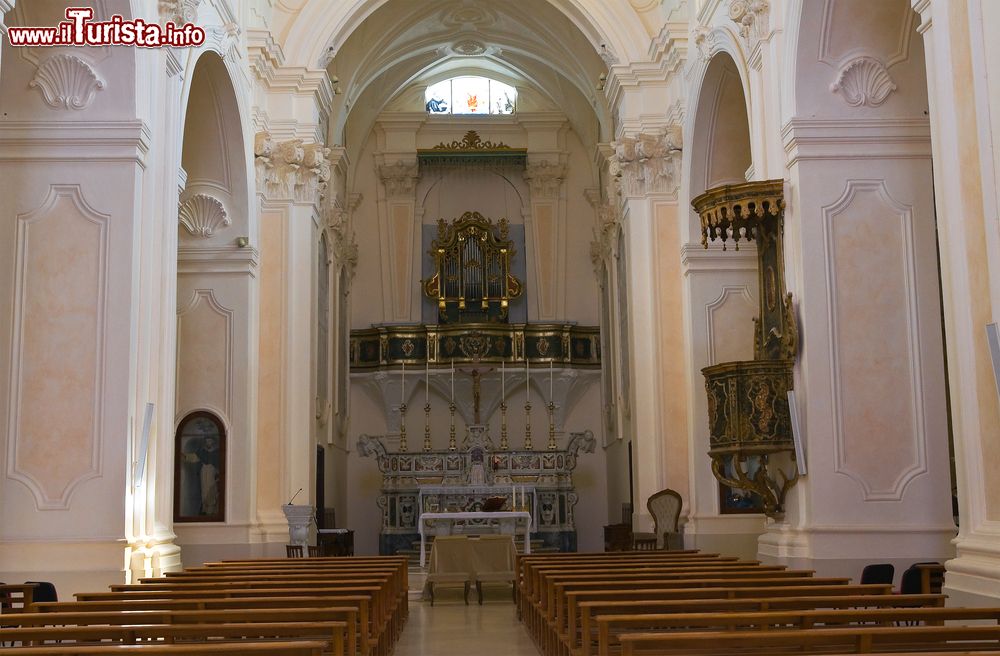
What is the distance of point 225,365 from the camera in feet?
45.5

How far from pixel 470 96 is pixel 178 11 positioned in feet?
47.4

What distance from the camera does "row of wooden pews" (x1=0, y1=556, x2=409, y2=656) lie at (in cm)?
454

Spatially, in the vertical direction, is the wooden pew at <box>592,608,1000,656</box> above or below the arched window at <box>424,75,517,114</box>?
below

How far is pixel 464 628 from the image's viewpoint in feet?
31.4

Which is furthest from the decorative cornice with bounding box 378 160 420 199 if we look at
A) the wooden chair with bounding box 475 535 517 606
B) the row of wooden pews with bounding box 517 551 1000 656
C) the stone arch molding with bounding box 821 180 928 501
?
the row of wooden pews with bounding box 517 551 1000 656

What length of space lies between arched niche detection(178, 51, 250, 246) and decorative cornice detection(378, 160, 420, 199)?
Answer: 31.1 feet

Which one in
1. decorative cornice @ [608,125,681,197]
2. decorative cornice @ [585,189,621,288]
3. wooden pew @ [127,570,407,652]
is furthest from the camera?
decorative cornice @ [585,189,621,288]

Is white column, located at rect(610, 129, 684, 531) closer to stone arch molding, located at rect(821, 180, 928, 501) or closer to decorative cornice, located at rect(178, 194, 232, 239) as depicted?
decorative cornice, located at rect(178, 194, 232, 239)

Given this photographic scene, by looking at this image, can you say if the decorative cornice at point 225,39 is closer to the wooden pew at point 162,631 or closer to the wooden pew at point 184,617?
the wooden pew at point 184,617

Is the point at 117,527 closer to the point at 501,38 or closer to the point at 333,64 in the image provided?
the point at 333,64

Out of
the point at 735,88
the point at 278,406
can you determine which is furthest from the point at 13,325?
the point at 735,88

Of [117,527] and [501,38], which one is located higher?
[501,38]

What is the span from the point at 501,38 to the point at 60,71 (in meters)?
13.2

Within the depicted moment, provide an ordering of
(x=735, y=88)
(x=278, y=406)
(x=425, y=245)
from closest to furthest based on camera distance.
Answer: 1. (x=735, y=88)
2. (x=278, y=406)
3. (x=425, y=245)
